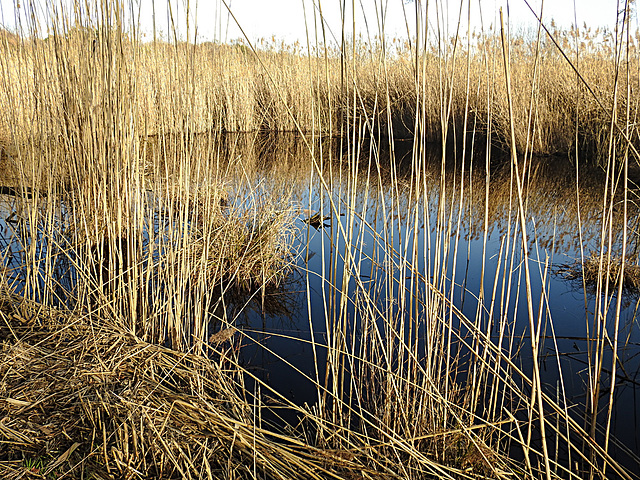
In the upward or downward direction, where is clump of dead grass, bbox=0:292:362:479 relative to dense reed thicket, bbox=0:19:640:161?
downward

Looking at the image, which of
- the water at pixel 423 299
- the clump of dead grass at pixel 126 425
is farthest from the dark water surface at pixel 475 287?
the clump of dead grass at pixel 126 425

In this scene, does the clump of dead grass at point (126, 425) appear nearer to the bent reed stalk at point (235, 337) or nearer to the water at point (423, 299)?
the bent reed stalk at point (235, 337)

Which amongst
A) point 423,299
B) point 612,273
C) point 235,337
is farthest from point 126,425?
point 612,273

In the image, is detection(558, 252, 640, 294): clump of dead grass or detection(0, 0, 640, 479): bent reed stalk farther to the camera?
detection(558, 252, 640, 294): clump of dead grass

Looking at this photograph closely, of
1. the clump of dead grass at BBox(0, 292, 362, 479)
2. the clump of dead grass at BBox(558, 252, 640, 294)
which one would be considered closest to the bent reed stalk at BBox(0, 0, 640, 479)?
the clump of dead grass at BBox(0, 292, 362, 479)

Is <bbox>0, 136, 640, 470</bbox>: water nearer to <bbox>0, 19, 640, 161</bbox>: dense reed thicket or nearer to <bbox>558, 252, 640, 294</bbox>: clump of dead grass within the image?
<bbox>558, 252, 640, 294</bbox>: clump of dead grass

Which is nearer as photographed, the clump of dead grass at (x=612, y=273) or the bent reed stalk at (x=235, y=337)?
the bent reed stalk at (x=235, y=337)

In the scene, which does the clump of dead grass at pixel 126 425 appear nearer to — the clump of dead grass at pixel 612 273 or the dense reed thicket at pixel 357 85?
the dense reed thicket at pixel 357 85

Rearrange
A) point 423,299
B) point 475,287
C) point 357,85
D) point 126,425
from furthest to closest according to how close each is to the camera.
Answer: point 475,287, point 357,85, point 423,299, point 126,425

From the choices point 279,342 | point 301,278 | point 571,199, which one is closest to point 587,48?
point 571,199

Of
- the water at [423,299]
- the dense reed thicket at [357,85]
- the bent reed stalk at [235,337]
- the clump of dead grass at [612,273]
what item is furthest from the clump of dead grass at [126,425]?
the clump of dead grass at [612,273]

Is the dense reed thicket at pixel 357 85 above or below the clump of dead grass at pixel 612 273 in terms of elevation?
above

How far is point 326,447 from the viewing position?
1.09 metres

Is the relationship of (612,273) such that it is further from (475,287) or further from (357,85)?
(357,85)
